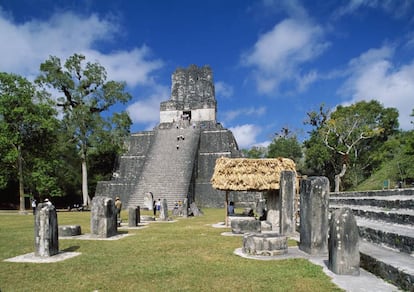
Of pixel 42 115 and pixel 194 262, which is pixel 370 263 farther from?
pixel 42 115

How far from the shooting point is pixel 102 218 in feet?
28.9

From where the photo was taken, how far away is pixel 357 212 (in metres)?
8.21

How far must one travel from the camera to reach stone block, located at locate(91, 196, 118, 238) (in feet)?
28.7

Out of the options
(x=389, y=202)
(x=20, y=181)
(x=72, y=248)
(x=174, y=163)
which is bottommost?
(x=72, y=248)

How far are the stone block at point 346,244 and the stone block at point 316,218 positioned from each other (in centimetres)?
143

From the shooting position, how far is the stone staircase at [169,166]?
76.9 feet

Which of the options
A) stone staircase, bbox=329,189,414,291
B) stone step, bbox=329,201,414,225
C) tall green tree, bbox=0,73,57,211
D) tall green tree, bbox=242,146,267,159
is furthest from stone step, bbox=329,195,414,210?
tall green tree, bbox=242,146,267,159

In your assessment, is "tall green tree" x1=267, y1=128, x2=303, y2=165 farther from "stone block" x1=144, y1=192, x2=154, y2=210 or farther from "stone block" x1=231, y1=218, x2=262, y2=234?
"stone block" x1=231, y1=218, x2=262, y2=234

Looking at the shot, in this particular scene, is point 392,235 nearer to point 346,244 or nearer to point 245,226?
point 346,244

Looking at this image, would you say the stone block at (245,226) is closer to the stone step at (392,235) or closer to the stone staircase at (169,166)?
the stone step at (392,235)

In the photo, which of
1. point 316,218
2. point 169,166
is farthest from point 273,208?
point 169,166

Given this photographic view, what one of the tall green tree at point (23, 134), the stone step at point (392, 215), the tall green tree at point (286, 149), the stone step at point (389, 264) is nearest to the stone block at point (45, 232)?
the stone step at point (389, 264)

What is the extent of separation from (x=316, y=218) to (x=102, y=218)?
540 centimetres

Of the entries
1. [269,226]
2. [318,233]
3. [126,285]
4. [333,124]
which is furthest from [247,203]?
[126,285]
